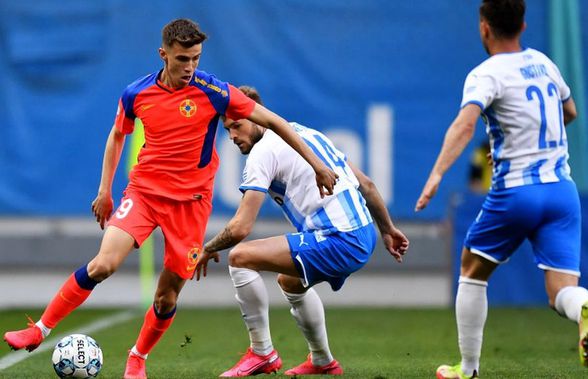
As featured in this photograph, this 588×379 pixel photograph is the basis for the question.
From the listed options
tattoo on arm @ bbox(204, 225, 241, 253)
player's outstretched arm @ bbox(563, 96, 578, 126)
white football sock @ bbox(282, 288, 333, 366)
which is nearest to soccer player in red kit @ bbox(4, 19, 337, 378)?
tattoo on arm @ bbox(204, 225, 241, 253)

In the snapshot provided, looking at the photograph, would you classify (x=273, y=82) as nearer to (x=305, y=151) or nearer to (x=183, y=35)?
(x=183, y=35)

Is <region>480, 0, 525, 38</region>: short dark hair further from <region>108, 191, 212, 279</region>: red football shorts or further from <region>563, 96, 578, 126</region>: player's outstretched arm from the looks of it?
<region>108, 191, 212, 279</region>: red football shorts

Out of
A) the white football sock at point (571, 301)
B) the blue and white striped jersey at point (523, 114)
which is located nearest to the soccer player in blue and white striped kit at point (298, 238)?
the blue and white striped jersey at point (523, 114)

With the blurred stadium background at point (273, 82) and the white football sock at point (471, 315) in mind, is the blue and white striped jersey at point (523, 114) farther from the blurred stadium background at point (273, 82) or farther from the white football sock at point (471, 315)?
the blurred stadium background at point (273, 82)

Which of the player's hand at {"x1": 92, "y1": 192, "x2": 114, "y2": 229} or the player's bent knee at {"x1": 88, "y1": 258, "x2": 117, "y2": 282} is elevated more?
the player's hand at {"x1": 92, "y1": 192, "x2": 114, "y2": 229}

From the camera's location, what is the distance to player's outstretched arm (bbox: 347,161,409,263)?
264 inches

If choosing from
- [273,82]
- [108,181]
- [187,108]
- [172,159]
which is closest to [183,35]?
[187,108]

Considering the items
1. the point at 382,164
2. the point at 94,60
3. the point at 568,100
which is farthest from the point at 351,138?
the point at 568,100

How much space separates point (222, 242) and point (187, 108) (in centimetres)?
77

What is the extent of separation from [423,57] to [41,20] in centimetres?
448

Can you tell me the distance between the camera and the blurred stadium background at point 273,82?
43.4 feet

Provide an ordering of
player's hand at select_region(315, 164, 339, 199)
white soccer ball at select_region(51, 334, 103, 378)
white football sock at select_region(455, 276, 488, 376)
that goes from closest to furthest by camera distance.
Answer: white football sock at select_region(455, 276, 488, 376) < player's hand at select_region(315, 164, 339, 199) < white soccer ball at select_region(51, 334, 103, 378)

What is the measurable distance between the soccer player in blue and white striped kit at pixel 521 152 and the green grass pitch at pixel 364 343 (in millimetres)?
1207

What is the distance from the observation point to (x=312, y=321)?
671 centimetres
